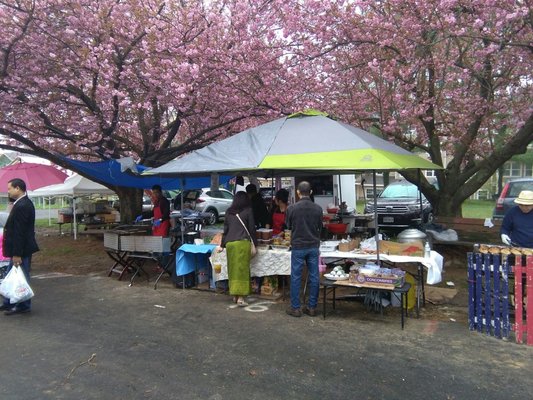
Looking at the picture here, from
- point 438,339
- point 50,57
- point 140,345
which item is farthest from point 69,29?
point 438,339

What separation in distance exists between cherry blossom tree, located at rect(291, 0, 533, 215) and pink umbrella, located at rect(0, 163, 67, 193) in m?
8.22

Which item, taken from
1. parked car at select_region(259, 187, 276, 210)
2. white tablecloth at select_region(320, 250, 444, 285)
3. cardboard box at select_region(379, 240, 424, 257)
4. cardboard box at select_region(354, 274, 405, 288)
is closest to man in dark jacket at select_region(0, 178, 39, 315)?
white tablecloth at select_region(320, 250, 444, 285)

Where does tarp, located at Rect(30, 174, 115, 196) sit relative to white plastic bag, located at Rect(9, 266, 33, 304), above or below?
above

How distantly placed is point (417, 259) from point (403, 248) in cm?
32

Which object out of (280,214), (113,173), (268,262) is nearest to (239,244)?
(268,262)

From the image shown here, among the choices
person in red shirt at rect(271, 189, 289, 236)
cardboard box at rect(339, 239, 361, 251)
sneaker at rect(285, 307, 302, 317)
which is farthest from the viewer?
person in red shirt at rect(271, 189, 289, 236)

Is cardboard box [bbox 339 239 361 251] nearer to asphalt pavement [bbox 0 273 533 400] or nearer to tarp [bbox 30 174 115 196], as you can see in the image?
asphalt pavement [bbox 0 273 533 400]

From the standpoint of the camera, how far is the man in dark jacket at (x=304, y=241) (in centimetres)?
547

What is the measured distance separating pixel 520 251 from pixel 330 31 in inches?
213

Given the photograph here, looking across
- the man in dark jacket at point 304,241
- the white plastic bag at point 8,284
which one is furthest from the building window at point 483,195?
the white plastic bag at point 8,284

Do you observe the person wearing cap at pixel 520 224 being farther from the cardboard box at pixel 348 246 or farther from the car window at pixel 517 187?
the car window at pixel 517 187

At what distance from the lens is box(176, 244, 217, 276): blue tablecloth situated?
6.74 m

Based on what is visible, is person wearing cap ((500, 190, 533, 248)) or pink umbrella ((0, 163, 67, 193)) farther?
pink umbrella ((0, 163, 67, 193))

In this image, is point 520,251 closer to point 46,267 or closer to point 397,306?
point 397,306
